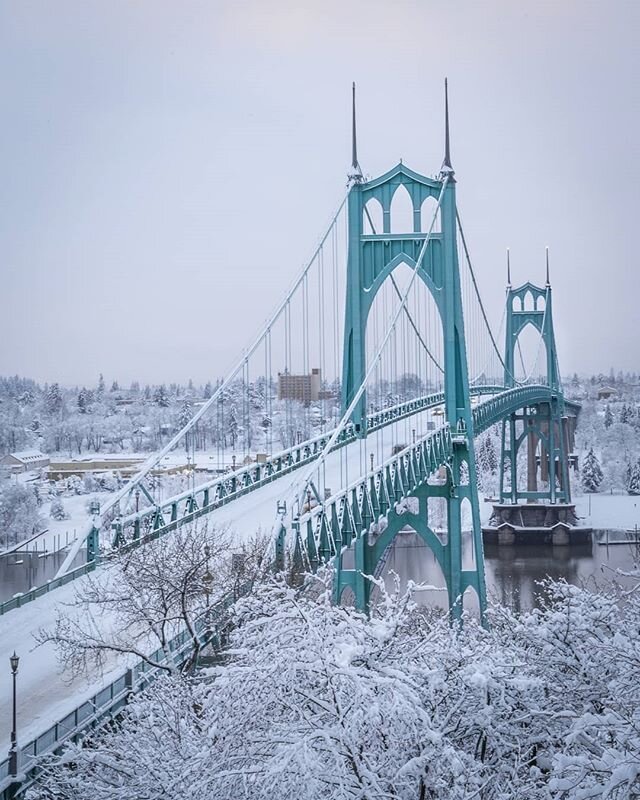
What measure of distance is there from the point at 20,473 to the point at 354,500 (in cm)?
1813

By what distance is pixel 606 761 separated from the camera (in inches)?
203

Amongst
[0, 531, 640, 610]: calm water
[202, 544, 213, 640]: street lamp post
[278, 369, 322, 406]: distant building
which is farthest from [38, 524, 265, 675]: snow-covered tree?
[278, 369, 322, 406]: distant building

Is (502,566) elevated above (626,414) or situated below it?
below

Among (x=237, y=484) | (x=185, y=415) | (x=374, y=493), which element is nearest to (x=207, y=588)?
(x=374, y=493)

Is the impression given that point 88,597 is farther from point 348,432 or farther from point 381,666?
point 348,432

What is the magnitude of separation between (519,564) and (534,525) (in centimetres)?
652

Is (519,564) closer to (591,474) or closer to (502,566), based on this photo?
(502,566)

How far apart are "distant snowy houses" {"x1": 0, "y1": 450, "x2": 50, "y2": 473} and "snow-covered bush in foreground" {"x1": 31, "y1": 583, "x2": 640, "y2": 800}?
23076 mm

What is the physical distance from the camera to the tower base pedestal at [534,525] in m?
42.8

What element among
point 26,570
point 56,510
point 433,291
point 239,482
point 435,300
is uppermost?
point 433,291

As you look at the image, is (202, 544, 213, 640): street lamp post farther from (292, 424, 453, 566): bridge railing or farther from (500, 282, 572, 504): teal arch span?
(500, 282, 572, 504): teal arch span

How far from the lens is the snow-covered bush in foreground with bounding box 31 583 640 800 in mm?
5621

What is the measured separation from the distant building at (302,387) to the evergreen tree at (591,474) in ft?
51.9

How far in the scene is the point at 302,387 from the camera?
46.2 m
